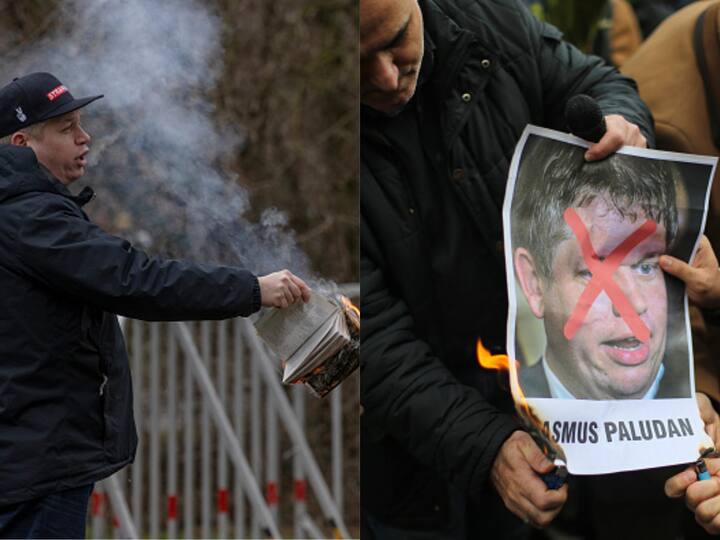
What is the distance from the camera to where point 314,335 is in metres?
2.51

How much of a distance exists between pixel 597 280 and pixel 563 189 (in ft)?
0.71

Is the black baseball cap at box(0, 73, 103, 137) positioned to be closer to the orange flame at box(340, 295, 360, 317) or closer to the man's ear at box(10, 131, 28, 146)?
A: the man's ear at box(10, 131, 28, 146)

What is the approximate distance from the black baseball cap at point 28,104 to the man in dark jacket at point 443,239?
66 cm

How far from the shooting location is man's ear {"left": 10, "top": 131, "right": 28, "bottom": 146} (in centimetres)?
245

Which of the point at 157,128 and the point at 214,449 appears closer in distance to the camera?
the point at 157,128

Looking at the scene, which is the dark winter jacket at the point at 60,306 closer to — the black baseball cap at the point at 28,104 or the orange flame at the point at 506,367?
the black baseball cap at the point at 28,104

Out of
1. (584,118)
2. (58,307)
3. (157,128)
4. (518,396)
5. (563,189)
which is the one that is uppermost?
(157,128)

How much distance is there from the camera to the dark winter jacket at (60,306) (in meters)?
2.33

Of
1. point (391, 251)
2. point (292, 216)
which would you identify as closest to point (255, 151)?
point (292, 216)

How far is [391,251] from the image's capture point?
2480mm

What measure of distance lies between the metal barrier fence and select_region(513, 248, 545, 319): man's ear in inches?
52.3

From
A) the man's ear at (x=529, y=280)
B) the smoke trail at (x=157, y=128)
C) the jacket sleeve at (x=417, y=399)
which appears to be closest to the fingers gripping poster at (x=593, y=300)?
the man's ear at (x=529, y=280)

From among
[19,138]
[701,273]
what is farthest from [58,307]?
[701,273]

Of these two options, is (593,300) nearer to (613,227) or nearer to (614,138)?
(613,227)
